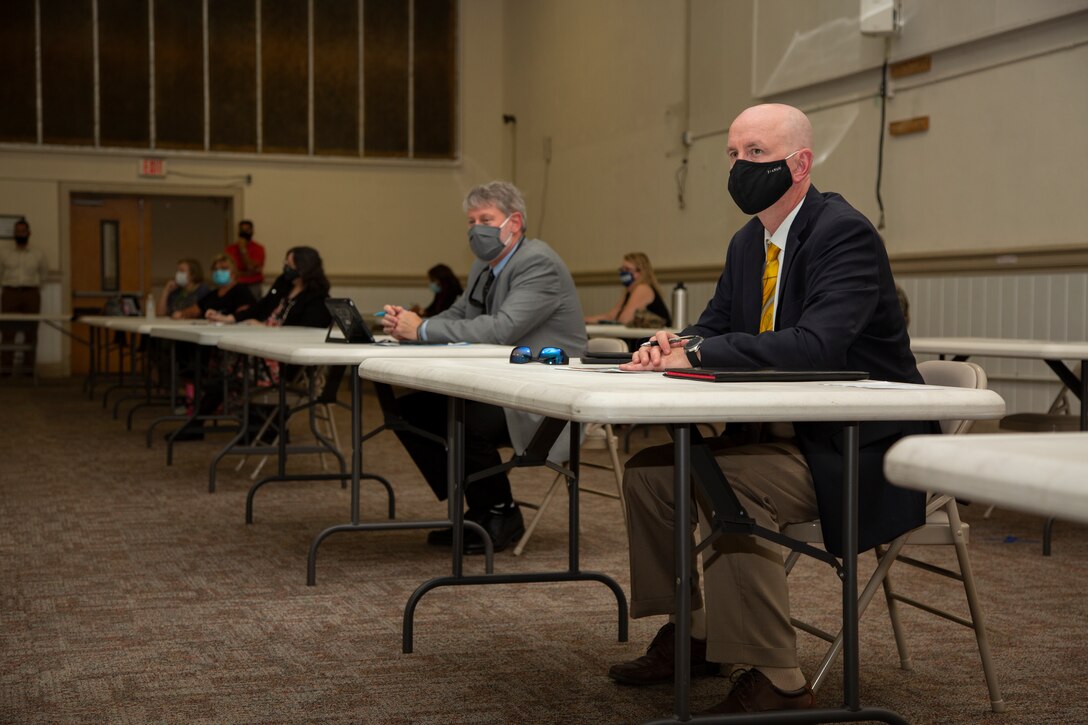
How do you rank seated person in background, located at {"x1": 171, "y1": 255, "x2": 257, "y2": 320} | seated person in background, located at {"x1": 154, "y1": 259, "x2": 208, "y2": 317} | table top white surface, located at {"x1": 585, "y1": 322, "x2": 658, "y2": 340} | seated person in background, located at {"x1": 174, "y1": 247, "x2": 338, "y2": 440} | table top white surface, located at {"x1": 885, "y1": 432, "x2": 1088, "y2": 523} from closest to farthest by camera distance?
table top white surface, located at {"x1": 885, "y1": 432, "x2": 1088, "y2": 523}, seated person in background, located at {"x1": 174, "y1": 247, "x2": 338, "y2": 440}, table top white surface, located at {"x1": 585, "y1": 322, "x2": 658, "y2": 340}, seated person in background, located at {"x1": 171, "y1": 255, "x2": 257, "y2": 320}, seated person in background, located at {"x1": 154, "y1": 259, "x2": 208, "y2": 317}

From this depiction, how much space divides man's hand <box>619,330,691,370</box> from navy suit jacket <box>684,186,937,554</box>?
0.05m

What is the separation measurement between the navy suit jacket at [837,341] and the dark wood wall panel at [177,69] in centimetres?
1137

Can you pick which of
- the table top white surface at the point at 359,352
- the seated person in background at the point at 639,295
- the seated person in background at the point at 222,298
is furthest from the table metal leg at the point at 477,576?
the seated person in background at the point at 222,298

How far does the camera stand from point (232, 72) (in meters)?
12.9

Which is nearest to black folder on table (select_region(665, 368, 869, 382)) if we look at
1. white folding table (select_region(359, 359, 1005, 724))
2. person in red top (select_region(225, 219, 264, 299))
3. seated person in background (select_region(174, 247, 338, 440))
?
white folding table (select_region(359, 359, 1005, 724))

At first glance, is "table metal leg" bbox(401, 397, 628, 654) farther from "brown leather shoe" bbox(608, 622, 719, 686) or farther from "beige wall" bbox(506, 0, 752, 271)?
"beige wall" bbox(506, 0, 752, 271)

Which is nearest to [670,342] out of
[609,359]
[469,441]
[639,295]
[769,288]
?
[609,359]

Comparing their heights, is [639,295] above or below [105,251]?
below

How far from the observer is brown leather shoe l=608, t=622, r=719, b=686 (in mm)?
2543

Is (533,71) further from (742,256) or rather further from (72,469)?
(742,256)

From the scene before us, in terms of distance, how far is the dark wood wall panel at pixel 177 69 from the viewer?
12703 mm

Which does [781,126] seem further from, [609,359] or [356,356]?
[356,356]

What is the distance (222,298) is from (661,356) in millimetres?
6159

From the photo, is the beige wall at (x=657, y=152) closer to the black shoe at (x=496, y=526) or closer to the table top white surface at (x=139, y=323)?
the black shoe at (x=496, y=526)
